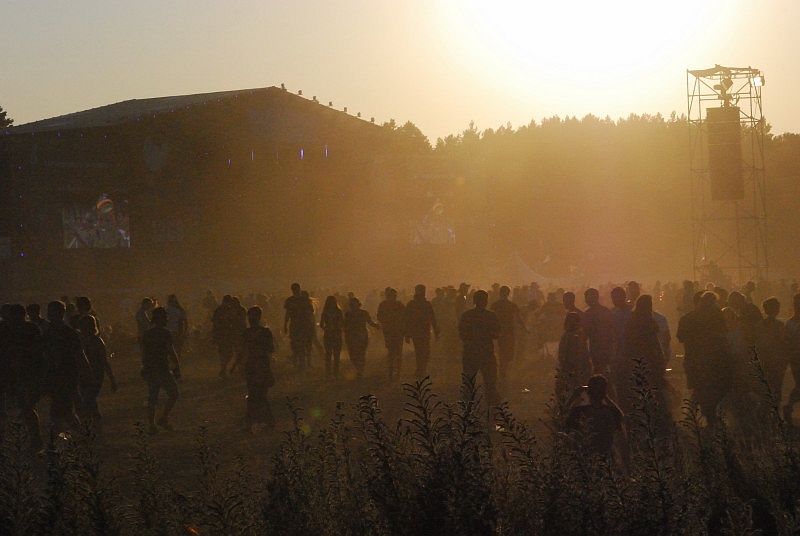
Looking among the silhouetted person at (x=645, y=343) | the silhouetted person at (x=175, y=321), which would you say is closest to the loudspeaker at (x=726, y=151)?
the silhouetted person at (x=175, y=321)

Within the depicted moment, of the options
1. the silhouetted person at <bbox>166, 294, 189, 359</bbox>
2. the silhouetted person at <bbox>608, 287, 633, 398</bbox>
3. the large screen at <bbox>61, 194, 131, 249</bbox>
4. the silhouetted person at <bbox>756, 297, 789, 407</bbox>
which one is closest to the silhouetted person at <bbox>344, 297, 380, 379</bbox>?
the silhouetted person at <bbox>166, 294, 189, 359</bbox>

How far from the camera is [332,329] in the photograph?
18406 mm

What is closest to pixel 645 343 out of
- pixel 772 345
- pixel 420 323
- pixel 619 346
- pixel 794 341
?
pixel 619 346

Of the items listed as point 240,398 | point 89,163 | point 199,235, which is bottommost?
point 240,398

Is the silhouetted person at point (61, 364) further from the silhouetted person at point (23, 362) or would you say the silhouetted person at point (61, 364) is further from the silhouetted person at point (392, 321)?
the silhouetted person at point (392, 321)

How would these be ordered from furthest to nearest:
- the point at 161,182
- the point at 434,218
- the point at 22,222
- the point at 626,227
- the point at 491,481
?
the point at 626,227
the point at 434,218
the point at 161,182
the point at 22,222
the point at 491,481

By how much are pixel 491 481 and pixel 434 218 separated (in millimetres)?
48825

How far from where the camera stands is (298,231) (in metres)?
48.6

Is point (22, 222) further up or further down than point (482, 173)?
further down

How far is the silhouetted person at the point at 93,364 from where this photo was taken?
12250mm

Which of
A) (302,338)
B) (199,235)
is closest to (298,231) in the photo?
(199,235)

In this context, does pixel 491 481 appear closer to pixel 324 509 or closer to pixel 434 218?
pixel 324 509

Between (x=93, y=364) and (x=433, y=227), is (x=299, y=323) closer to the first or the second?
(x=93, y=364)

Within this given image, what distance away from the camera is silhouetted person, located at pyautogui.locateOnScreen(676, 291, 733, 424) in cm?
1089
